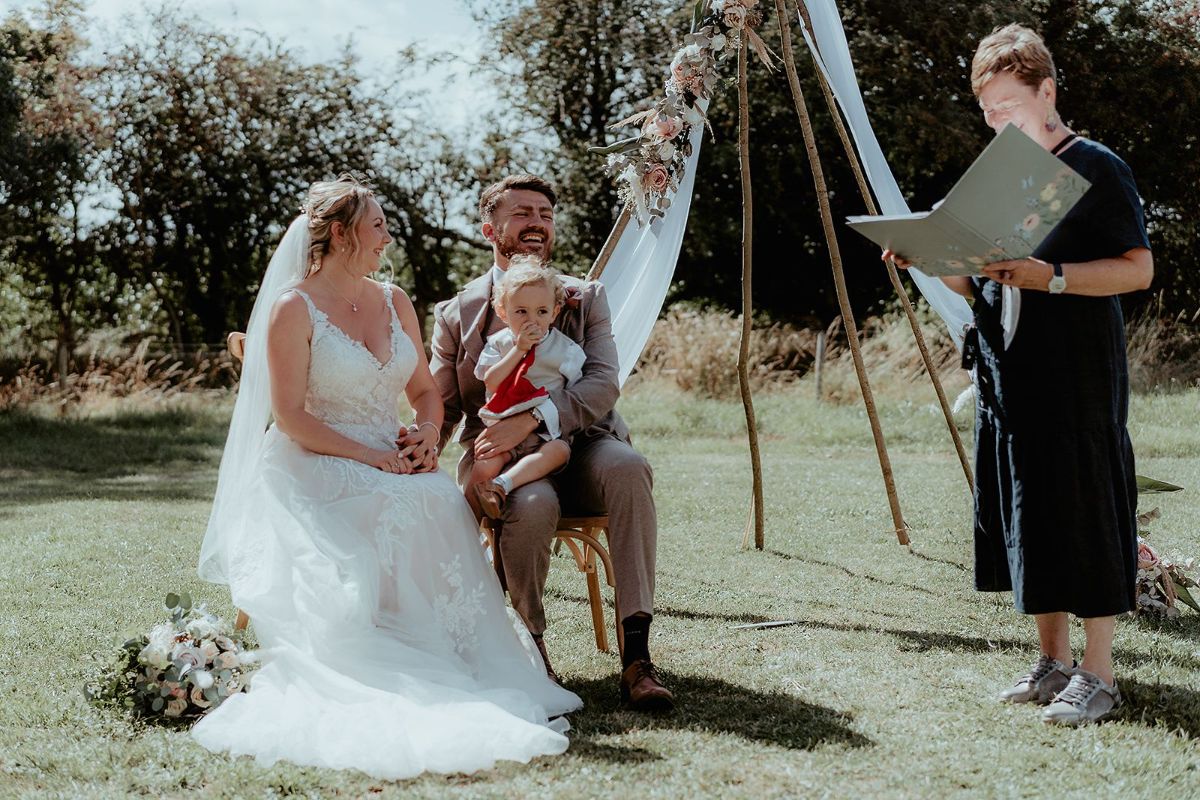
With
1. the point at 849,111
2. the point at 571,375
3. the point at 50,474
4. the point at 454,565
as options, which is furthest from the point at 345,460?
the point at 50,474

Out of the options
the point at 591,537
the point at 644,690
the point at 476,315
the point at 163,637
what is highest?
the point at 476,315

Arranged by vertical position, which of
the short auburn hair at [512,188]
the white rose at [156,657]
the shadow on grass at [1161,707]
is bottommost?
the shadow on grass at [1161,707]

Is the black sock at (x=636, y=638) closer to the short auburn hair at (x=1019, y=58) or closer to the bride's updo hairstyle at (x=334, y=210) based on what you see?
the bride's updo hairstyle at (x=334, y=210)

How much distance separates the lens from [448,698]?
120 inches

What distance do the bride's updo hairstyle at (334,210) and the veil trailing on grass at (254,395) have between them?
7 centimetres

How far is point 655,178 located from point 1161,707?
300 cm

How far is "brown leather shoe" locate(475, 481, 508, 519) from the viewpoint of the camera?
3543 millimetres

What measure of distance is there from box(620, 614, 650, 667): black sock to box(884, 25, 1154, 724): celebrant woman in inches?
41.7

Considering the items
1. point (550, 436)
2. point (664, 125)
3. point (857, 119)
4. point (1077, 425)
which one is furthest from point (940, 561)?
point (550, 436)

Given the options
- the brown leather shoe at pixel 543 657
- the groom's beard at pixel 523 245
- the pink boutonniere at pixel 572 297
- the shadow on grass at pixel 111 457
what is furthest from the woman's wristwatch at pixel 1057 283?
the shadow on grass at pixel 111 457

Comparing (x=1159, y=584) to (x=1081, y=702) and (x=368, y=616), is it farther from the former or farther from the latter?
(x=368, y=616)

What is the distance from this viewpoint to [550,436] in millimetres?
3727

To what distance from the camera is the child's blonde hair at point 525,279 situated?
365 cm

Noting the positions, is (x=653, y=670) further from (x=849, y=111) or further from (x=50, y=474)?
(x=50, y=474)
